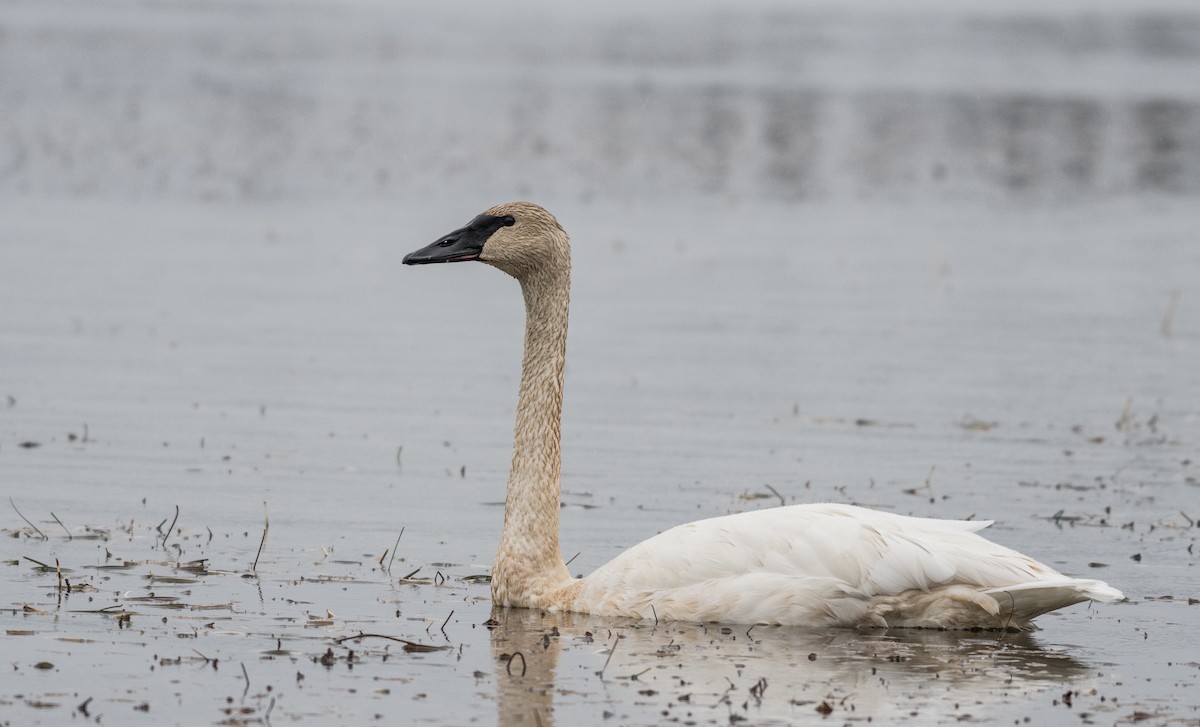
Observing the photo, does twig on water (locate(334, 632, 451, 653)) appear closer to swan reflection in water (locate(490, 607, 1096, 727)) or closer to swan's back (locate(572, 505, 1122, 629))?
swan reflection in water (locate(490, 607, 1096, 727))

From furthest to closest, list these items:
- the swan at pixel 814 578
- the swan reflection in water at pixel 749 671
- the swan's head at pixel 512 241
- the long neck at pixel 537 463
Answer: the swan's head at pixel 512 241
the long neck at pixel 537 463
the swan at pixel 814 578
the swan reflection in water at pixel 749 671

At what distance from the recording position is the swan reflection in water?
762 cm

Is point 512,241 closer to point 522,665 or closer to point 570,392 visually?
point 522,665

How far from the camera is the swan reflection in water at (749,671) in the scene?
25.0ft

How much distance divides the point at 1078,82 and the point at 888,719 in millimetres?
52733

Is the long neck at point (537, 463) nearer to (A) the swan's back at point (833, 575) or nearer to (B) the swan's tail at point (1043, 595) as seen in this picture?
(A) the swan's back at point (833, 575)

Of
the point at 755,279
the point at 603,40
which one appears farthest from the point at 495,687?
the point at 603,40

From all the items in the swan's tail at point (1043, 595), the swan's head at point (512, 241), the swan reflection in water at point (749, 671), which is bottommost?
the swan reflection in water at point (749, 671)

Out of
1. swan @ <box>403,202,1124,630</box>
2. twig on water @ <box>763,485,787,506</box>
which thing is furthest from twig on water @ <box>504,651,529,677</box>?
twig on water @ <box>763,485,787,506</box>

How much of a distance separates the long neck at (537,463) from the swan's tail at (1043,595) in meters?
2.06

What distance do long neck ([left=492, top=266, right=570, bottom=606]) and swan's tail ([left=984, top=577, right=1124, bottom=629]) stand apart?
2.06m

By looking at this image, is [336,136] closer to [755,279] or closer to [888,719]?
[755,279]

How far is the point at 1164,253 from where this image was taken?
83.4ft

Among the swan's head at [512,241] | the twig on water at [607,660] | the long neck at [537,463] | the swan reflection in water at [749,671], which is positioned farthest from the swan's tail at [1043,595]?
the swan's head at [512,241]
